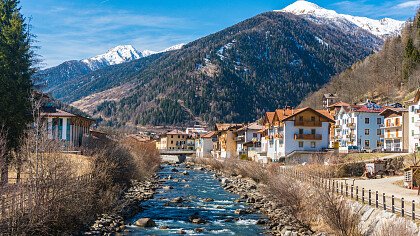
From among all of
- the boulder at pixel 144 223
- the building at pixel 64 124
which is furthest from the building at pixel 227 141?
the boulder at pixel 144 223

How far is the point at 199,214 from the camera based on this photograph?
138 feet

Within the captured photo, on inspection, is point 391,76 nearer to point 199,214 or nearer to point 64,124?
point 64,124

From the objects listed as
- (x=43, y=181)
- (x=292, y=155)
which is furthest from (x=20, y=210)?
(x=292, y=155)

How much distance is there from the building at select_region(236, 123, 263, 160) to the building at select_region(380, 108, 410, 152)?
26.3 m

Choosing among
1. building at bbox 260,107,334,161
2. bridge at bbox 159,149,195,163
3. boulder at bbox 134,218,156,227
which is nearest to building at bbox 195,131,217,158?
bridge at bbox 159,149,195,163

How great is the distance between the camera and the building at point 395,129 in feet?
279

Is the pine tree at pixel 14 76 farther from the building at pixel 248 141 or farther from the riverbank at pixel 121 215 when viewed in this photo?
the building at pixel 248 141

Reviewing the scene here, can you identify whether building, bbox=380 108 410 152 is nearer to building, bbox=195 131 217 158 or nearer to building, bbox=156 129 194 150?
building, bbox=195 131 217 158

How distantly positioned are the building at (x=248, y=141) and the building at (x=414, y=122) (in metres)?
31.1

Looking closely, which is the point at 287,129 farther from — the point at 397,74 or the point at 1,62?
the point at 397,74

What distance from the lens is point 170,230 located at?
34781 millimetres

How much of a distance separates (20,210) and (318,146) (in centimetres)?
6529

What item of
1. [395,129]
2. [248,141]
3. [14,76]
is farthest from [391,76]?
[14,76]

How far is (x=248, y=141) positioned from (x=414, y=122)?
4259 centimetres
